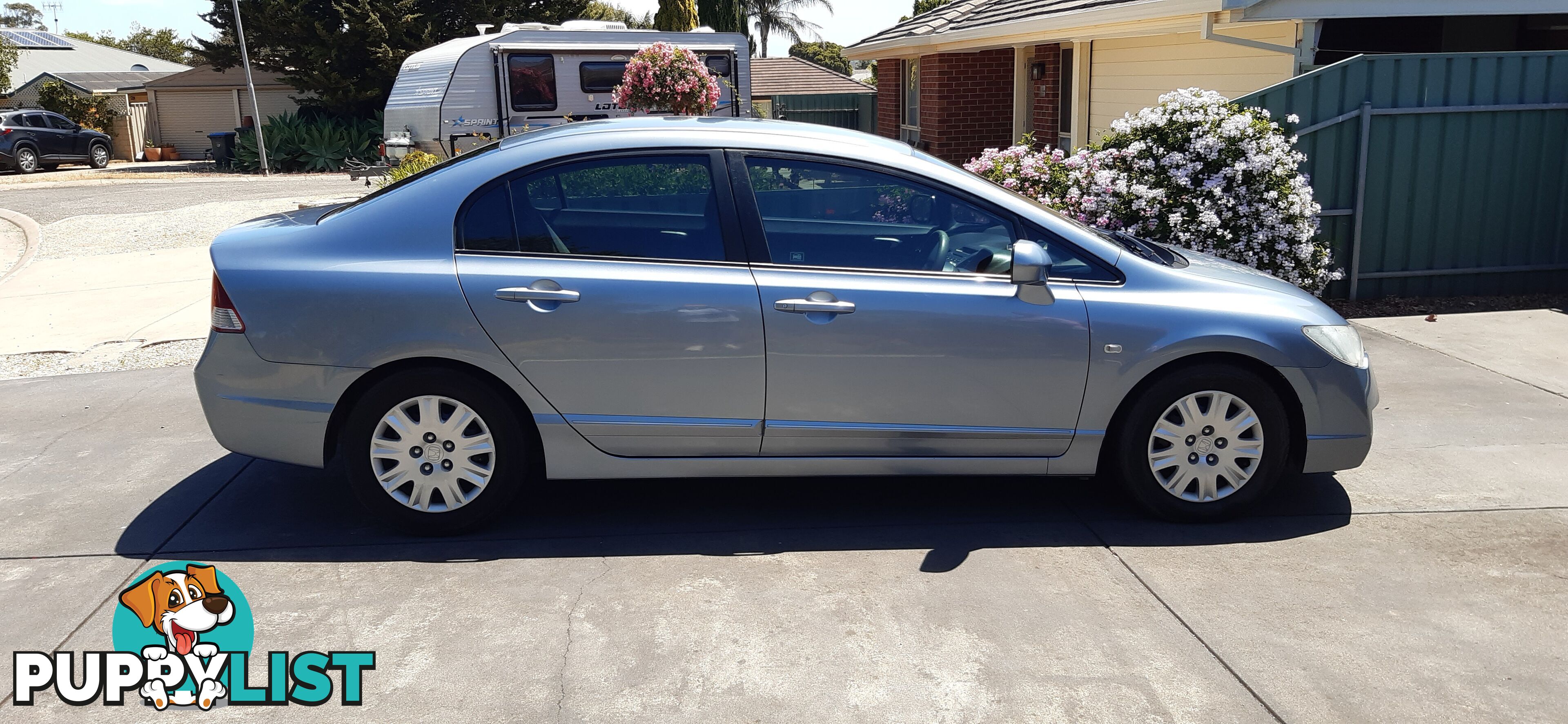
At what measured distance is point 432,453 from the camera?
15.1 ft

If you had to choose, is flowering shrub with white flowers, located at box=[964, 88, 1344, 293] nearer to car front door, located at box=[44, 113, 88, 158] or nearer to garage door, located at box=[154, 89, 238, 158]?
car front door, located at box=[44, 113, 88, 158]

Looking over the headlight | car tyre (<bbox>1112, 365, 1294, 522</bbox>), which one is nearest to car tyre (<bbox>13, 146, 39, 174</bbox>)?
car tyre (<bbox>1112, 365, 1294, 522</bbox>)

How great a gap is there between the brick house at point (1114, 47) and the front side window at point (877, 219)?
18.9 feet

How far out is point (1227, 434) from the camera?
4727 mm

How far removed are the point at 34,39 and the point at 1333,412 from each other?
59.2 meters

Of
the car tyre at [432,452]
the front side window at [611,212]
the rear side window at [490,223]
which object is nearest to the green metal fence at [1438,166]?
the front side window at [611,212]

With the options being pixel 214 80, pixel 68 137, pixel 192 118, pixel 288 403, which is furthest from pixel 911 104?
pixel 192 118

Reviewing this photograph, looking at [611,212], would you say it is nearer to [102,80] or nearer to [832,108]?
[832,108]

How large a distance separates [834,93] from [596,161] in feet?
72.9

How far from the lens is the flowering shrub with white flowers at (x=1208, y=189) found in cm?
809

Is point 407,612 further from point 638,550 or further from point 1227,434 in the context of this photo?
point 1227,434

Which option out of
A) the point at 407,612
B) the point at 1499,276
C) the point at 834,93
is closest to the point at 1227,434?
the point at 407,612

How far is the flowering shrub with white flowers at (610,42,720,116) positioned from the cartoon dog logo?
8601 millimetres

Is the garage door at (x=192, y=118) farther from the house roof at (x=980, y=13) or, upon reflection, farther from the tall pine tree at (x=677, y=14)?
the house roof at (x=980, y=13)
